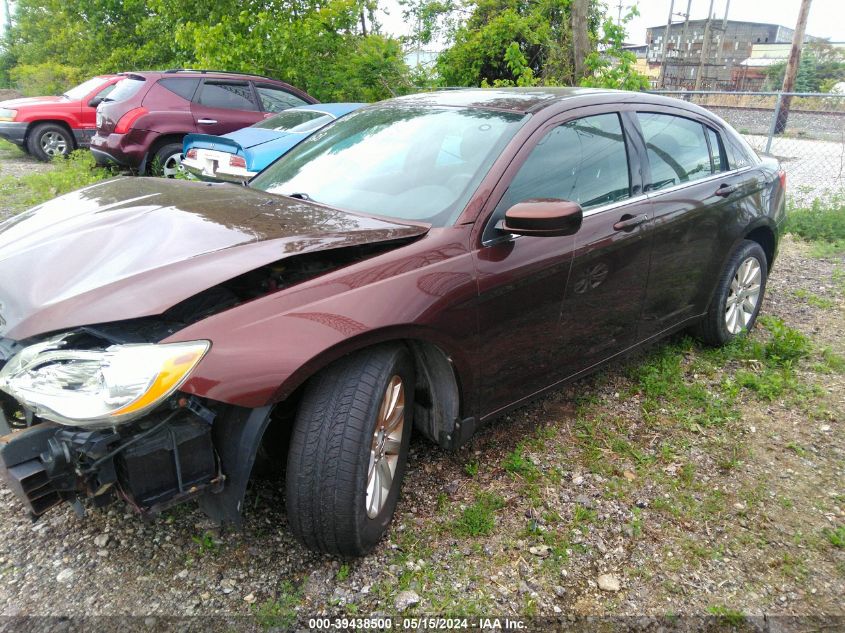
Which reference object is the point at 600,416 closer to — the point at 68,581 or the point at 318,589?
the point at 318,589

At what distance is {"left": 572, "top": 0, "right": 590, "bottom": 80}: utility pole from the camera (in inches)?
341

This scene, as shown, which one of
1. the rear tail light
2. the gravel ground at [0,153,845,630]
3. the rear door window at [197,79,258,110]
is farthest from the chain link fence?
the rear tail light

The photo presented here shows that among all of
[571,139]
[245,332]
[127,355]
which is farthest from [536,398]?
[127,355]

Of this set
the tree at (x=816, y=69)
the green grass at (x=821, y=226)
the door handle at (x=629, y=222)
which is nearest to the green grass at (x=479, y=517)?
the door handle at (x=629, y=222)

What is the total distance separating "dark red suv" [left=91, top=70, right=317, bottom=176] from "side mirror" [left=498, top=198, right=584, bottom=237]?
7119 millimetres

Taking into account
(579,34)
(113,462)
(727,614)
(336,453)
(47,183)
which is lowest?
(727,614)

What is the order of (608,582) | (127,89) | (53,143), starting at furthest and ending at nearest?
(53,143)
(127,89)
(608,582)

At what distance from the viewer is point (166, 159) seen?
870 cm

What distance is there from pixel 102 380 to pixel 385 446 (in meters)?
1.02

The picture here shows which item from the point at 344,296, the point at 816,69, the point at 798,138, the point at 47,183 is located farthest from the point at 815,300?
the point at 816,69

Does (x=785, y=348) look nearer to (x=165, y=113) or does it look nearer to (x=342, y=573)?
(x=342, y=573)

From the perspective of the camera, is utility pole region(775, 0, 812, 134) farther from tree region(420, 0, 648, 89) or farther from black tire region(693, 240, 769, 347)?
black tire region(693, 240, 769, 347)

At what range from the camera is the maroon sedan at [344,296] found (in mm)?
1888

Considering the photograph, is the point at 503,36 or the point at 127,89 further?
the point at 503,36
